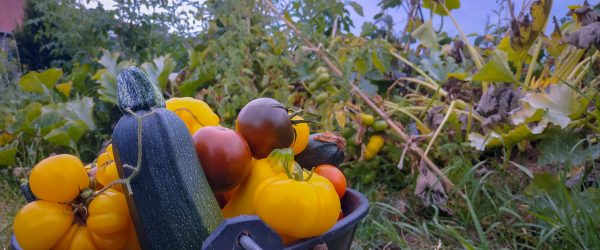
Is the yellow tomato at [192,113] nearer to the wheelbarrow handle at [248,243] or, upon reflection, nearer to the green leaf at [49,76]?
the wheelbarrow handle at [248,243]

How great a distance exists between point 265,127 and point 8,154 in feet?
7.70

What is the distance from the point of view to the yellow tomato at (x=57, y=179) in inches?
32.0

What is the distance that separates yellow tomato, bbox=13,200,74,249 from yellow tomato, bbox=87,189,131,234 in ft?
0.16

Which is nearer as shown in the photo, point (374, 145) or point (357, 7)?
point (374, 145)

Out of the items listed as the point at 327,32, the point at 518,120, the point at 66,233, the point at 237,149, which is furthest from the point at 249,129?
the point at 327,32

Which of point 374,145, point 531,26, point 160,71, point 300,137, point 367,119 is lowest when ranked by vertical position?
point 374,145

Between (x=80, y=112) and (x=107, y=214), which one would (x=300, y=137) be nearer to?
(x=107, y=214)

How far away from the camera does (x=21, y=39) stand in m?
7.89

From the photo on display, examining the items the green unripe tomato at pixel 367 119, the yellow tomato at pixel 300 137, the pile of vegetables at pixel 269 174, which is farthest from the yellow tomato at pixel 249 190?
the green unripe tomato at pixel 367 119

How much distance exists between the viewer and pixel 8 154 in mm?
2709

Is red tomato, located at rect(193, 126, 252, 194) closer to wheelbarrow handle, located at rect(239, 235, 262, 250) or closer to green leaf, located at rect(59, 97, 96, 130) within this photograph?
wheelbarrow handle, located at rect(239, 235, 262, 250)

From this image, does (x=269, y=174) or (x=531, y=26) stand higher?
(x=531, y=26)

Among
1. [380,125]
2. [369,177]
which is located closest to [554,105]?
[380,125]

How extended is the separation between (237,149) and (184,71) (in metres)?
2.41
